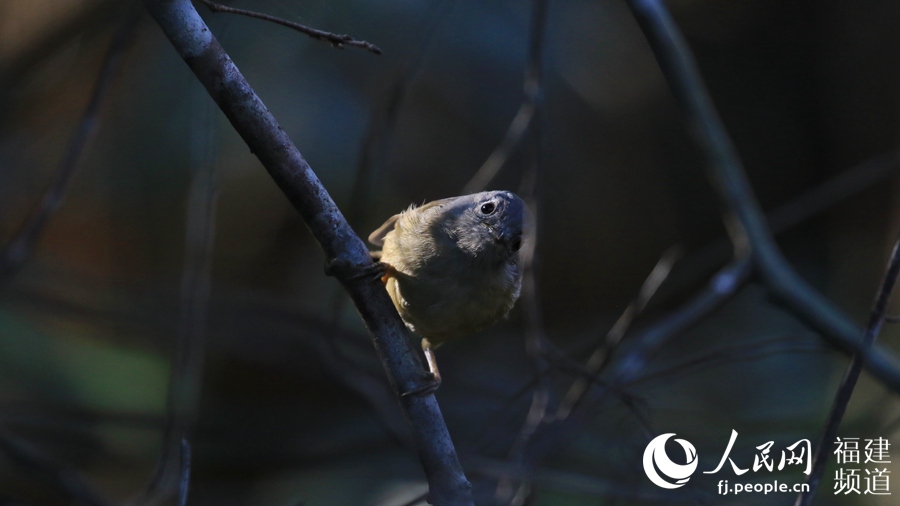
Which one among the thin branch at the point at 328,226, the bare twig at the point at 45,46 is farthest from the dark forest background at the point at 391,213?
the thin branch at the point at 328,226

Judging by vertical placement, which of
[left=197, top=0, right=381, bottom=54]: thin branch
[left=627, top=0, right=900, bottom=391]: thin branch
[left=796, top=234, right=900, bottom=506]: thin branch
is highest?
[left=627, top=0, right=900, bottom=391]: thin branch

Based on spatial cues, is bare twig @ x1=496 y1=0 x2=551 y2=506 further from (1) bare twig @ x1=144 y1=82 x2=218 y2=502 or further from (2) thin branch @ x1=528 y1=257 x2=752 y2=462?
(1) bare twig @ x1=144 y1=82 x2=218 y2=502

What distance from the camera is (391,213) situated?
5.41 m

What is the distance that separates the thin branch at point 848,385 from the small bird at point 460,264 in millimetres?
1037

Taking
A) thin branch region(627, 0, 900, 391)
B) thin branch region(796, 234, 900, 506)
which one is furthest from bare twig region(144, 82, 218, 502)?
thin branch region(796, 234, 900, 506)

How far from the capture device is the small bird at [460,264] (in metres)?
2.29

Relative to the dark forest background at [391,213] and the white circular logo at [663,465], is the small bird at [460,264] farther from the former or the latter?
the white circular logo at [663,465]

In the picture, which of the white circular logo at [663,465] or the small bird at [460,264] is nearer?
the small bird at [460,264]

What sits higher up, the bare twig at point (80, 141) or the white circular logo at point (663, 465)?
the bare twig at point (80, 141)

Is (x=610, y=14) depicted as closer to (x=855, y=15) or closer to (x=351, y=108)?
(x=855, y=15)

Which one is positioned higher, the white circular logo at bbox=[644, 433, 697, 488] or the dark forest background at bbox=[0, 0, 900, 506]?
the dark forest background at bbox=[0, 0, 900, 506]

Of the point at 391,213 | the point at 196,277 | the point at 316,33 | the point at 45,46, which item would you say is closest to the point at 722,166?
the point at 316,33

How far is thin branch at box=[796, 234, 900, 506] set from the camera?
1638mm

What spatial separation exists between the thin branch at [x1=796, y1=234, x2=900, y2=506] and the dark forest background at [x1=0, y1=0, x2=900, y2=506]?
1328mm
